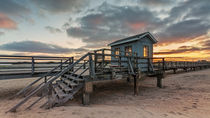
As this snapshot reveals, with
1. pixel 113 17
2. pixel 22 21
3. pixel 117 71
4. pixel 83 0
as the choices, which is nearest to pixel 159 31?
pixel 113 17

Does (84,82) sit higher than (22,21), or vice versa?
(22,21)

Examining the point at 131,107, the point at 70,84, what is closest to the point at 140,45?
the point at 131,107

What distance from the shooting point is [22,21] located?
10.2 meters

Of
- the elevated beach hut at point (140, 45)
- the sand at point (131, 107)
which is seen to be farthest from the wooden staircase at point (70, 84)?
the elevated beach hut at point (140, 45)

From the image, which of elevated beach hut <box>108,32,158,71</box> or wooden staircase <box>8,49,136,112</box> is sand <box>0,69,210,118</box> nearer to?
wooden staircase <box>8,49,136,112</box>

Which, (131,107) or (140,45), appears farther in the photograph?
(140,45)

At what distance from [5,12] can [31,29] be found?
247cm

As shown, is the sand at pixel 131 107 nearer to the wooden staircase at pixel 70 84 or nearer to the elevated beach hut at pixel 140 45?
the wooden staircase at pixel 70 84

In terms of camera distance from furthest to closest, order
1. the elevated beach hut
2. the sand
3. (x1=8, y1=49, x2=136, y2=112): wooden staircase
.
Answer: the elevated beach hut, (x1=8, y1=49, x2=136, y2=112): wooden staircase, the sand

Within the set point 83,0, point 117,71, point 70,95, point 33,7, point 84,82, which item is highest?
point 83,0

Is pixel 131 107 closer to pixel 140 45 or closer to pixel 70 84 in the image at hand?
pixel 70 84

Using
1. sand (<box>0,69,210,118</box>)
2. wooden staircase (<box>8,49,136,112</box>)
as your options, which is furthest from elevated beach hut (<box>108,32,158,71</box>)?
sand (<box>0,69,210,118</box>)

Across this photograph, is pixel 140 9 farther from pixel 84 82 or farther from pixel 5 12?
pixel 5 12

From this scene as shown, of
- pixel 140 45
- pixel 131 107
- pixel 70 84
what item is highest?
pixel 140 45
